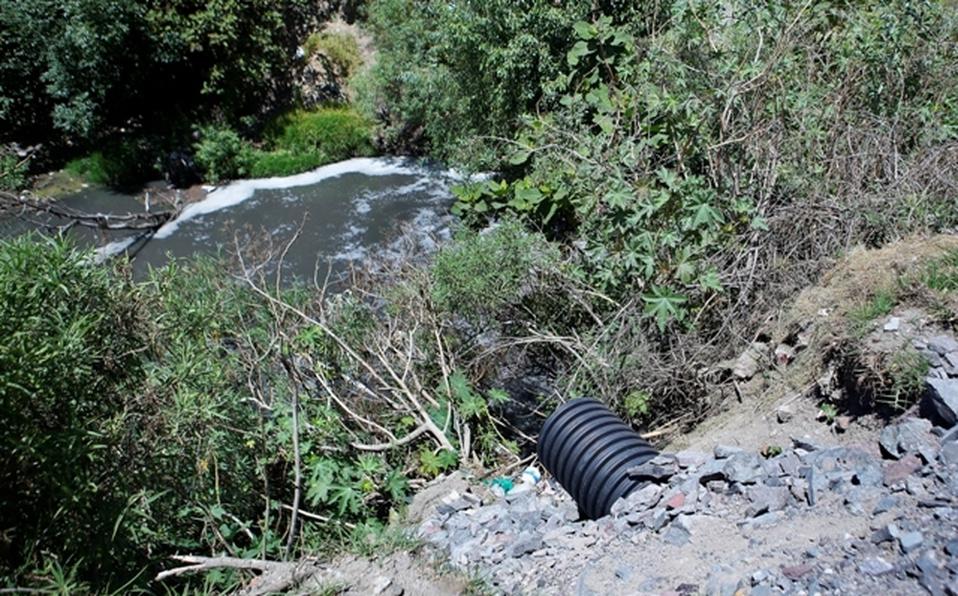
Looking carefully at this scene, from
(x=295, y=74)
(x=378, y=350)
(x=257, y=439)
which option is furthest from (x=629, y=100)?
(x=295, y=74)

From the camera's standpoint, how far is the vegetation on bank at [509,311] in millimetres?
3656

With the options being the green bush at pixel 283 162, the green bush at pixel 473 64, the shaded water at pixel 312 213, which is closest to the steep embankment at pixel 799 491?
the green bush at pixel 473 64

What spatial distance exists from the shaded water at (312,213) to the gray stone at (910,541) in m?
7.78

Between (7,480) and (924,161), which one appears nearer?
(7,480)

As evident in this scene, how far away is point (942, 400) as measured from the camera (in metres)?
3.70

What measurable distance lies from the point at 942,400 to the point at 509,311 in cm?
324

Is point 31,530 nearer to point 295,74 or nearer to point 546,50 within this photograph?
point 546,50

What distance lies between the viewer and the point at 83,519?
3604mm

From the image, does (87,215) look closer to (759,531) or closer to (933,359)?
(759,531)

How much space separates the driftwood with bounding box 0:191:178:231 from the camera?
34.2ft

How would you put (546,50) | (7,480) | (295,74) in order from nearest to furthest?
1. (7,480)
2. (546,50)
3. (295,74)

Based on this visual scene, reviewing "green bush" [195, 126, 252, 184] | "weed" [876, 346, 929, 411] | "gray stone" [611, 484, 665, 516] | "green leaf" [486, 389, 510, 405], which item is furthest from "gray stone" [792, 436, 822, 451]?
"green bush" [195, 126, 252, 184]

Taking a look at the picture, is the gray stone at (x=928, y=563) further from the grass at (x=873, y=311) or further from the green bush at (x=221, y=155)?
the green bush at (x=221, y=155)

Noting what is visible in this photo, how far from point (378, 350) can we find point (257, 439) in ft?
4.62
